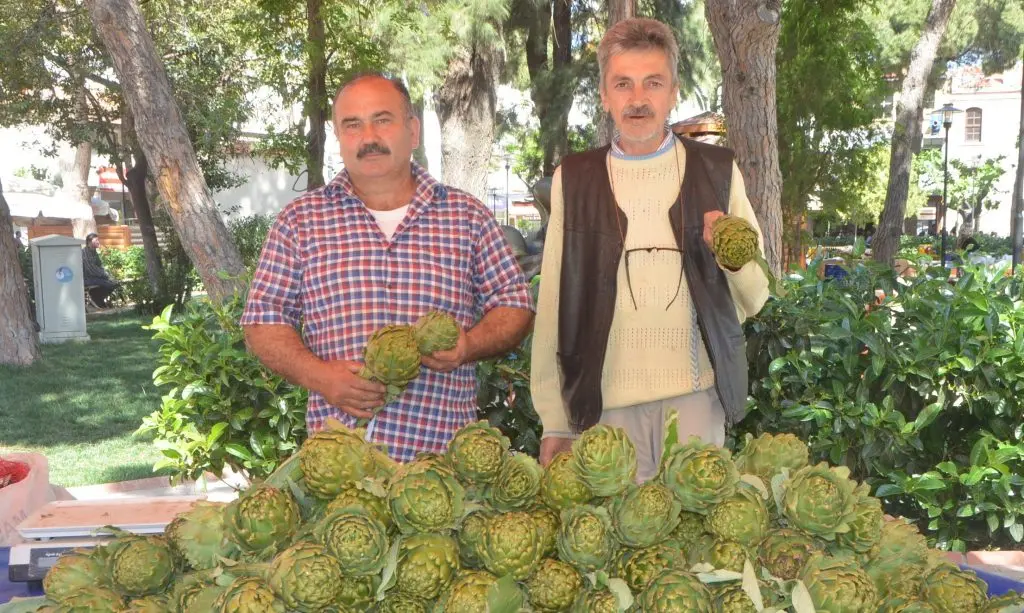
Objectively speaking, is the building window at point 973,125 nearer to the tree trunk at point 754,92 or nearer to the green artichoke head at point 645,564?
the tree trunk at point 754,92

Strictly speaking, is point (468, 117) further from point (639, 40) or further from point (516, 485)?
point (516, 485)

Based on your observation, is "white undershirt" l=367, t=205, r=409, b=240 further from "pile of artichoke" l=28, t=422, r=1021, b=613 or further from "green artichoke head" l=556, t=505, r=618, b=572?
"green artichoke head" l=556, t=505, r=618, b=572

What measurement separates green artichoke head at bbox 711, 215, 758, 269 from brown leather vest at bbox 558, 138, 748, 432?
455 millimetres

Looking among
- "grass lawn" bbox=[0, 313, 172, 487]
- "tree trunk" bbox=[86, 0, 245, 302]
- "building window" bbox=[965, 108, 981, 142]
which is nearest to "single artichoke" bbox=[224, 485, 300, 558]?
"grass lawn" bbox=[0, 313, 172, 487]

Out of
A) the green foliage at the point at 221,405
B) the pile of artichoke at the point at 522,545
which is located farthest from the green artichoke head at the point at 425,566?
the green foliage at the point at 221,405

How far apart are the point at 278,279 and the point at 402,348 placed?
0.73 meters

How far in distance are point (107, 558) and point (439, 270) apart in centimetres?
121

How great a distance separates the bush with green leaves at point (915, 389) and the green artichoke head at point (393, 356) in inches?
88.8

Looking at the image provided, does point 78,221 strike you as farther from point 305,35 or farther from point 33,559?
point 33,559

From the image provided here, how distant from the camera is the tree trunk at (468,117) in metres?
17.0

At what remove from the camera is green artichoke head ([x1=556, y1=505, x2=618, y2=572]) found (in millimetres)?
1253

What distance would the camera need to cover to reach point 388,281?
242 cm

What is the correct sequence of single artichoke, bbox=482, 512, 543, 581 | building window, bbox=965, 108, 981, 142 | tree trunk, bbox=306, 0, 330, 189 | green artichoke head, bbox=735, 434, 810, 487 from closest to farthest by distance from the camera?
single artichoke, bbox=482, 512, 543, 581, green artichoke head, bbox=735, 434, 810, 487, tree trunk, bbox=306, 0, 330, 189, building window, bbox=965, 108, 981, 142

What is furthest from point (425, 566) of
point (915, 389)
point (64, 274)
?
point (64, 274)
